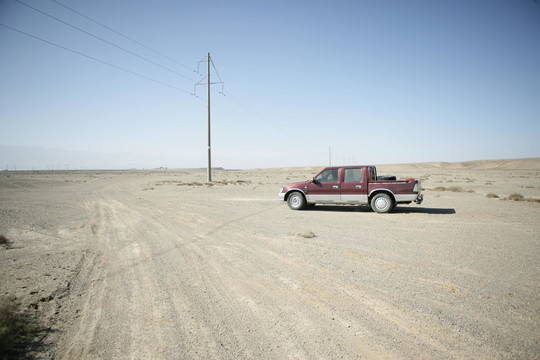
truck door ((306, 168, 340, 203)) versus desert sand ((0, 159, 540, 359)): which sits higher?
truck door ((306, 168, 340, 203))

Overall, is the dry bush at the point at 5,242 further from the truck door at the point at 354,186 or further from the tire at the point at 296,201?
the truck door at the point at 354,186

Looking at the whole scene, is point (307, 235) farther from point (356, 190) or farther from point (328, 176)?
point (328, 176)

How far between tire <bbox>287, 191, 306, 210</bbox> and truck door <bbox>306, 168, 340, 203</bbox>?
279mm

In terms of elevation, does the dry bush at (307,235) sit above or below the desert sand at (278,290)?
above

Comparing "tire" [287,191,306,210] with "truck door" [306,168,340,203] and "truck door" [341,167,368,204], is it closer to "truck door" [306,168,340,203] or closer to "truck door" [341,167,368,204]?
"truck door" [306,168,340,203]

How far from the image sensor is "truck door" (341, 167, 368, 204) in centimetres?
1128

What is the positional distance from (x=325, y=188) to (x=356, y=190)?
4.22ft

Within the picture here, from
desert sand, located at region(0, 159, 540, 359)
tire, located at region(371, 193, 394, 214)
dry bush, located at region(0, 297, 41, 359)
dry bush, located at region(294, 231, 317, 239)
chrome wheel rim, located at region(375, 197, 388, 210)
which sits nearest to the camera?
dry bush, located at region(0, 297, 41, 359)

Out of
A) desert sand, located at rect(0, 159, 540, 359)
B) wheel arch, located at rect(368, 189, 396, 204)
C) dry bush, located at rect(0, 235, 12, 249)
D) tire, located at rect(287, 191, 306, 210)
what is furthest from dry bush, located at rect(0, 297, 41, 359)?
wheel arch, located at rect(368, 189, 396, 204)

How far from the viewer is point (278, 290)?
4.23 meters

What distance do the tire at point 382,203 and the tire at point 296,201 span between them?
293cm

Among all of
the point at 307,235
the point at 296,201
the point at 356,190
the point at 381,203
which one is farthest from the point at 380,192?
the point at 307,235

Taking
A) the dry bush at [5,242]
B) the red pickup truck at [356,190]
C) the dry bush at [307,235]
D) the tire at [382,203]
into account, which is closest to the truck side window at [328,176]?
the red pickup truck at [356,190]

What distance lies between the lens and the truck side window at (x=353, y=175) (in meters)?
11.4
